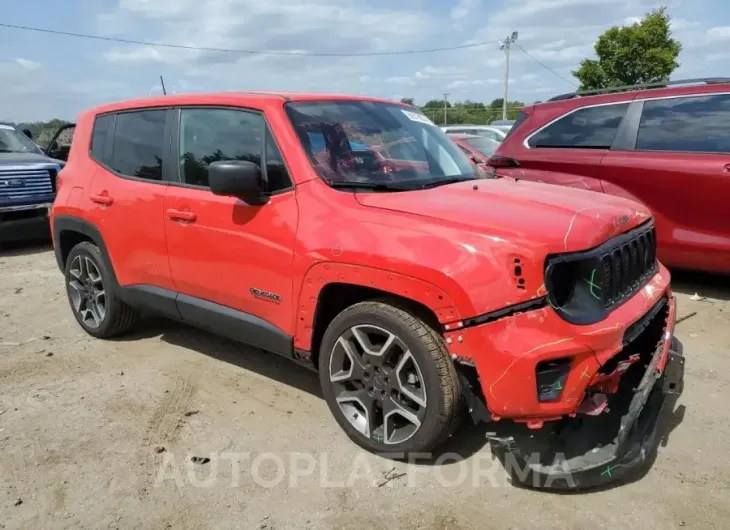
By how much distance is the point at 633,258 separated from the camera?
3.10m

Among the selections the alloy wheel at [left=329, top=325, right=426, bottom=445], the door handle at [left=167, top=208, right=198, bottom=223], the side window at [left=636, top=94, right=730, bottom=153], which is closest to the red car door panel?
the door handle at [left=167, top=208, right=198, bottom=223]

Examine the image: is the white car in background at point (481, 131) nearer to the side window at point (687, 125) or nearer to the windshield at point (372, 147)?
the side window at point (687, 125)

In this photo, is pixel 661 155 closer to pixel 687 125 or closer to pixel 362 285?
pixel 687 125

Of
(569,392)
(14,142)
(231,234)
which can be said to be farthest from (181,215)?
(14,142)

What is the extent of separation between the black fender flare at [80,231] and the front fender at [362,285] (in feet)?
6.48

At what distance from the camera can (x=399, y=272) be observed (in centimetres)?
283

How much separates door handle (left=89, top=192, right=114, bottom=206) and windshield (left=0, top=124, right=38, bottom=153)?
6.42 m

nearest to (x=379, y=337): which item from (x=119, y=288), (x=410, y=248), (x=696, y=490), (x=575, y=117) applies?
(x=410, y=248)

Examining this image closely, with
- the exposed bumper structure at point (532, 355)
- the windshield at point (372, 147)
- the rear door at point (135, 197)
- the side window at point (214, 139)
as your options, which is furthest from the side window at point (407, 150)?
the rear door at point (135, 197)

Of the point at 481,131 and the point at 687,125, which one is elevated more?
the point at 687,125

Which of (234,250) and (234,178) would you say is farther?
(234,250)

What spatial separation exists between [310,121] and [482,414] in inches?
75.0

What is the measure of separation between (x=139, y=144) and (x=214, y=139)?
2.66 feet

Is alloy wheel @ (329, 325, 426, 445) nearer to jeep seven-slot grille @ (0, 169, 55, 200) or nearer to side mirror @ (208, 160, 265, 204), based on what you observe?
side mirror @ (208, 160, 265, 204)
